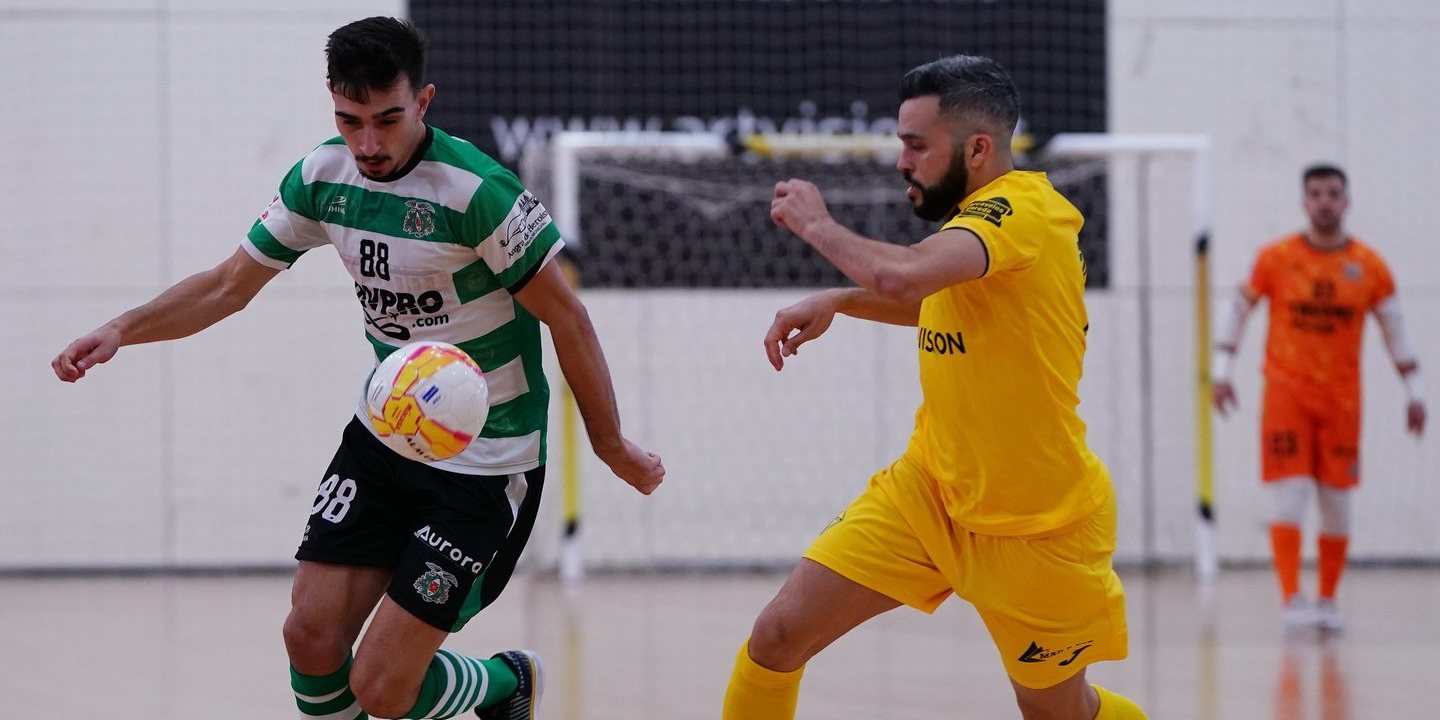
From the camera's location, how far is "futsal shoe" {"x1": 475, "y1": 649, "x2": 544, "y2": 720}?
13.8 feet

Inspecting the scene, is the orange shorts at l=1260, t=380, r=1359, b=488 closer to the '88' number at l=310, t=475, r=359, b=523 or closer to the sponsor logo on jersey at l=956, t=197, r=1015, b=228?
the sponsor logo on jersey at l=956, t=197, r=1015, b=228

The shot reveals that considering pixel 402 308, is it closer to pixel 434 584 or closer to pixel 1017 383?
pixel 434 584

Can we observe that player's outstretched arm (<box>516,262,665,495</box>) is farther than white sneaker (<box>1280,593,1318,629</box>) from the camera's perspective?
No

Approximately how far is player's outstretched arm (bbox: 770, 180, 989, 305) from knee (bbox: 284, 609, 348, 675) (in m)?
1.47

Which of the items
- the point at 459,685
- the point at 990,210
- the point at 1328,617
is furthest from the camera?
the point at 1328,617

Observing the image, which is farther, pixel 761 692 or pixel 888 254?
pixel 761 692

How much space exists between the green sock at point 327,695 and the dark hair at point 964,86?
195cm

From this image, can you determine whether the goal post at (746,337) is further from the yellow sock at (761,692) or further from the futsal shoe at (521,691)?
the yellow sock at (761,692)

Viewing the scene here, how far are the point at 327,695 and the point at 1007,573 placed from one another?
1.67 metres

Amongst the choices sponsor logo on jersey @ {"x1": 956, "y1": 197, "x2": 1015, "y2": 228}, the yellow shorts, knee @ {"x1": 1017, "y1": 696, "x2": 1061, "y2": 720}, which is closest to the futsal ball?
the yellow shorts

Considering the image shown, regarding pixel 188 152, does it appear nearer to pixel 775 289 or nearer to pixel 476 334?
pixel 775 289

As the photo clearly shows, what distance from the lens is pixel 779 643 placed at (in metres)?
3.60

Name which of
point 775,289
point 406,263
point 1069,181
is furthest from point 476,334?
point 1069,181

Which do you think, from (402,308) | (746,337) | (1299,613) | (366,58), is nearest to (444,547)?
(402,308)
